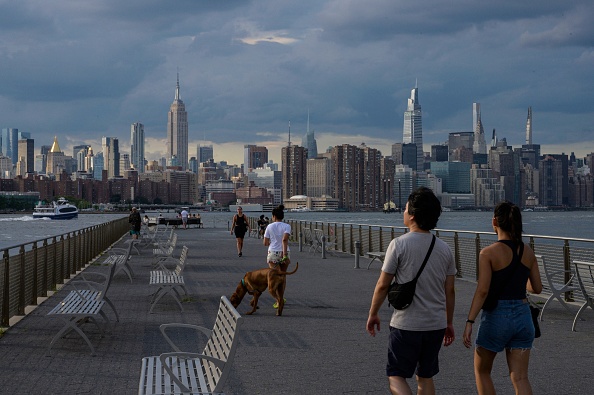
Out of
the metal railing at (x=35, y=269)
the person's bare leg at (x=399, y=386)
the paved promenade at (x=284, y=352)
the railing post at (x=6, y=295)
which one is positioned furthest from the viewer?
the metal railing at (x=35, y=269)

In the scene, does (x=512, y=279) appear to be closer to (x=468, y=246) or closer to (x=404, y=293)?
(x=404, y=293)

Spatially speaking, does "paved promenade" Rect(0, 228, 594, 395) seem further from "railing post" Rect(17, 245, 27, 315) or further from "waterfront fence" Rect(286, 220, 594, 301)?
"waterfront fence" Rect(286, 220, 594, 301)

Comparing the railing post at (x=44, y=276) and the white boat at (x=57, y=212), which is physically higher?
the railing post at (x=44, y=276)

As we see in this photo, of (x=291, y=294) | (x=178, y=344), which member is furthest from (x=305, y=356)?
(x=291, y=294)

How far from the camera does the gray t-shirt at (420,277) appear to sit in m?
5.33

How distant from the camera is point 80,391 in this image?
7.14m

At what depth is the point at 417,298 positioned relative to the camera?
535cm

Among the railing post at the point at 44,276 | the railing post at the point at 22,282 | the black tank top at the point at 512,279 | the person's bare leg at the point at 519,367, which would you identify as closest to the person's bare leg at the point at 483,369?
the person's bare leg at the point at 519,367

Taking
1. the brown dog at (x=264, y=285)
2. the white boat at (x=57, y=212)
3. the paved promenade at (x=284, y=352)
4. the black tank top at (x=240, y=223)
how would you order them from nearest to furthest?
1. the paved promenade at (x=284, y=352)
2. the brown dog at (x=264, y=285)
3. the black tank top at (x=240, y=223)
4. the white boat at (x=57, y=212)

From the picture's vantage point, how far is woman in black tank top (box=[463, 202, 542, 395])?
18.4ft

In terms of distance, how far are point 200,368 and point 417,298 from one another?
188 cm

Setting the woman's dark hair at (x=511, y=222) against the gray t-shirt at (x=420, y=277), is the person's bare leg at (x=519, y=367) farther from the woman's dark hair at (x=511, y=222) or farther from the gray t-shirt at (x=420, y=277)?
the woman's dark hair at (x=511, y=222)

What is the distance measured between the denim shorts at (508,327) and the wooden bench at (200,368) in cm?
171

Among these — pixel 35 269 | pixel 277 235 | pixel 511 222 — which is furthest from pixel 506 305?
pixel 35 269
